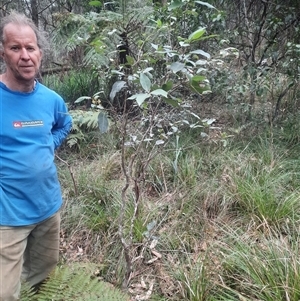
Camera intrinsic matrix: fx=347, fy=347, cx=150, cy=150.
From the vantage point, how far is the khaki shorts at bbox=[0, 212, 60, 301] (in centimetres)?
182

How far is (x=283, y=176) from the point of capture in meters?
3.22

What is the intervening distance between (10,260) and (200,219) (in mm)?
1609

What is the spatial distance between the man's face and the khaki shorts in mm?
816

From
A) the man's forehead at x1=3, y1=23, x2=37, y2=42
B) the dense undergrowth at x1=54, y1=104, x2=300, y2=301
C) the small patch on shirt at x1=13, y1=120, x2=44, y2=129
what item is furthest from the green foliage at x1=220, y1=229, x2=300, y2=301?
the man's forehead at x1=3, y1=23, x2=37, y2=42

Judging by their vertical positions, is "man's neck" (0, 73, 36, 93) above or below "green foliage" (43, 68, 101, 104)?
above

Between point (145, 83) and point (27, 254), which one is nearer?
point (145, 83)

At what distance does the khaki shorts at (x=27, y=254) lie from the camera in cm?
182

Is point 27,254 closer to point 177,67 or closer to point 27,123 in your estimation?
point 27,123

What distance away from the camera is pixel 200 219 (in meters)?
2.95

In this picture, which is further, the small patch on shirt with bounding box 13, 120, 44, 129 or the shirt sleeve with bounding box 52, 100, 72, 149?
the shirt sleeve with bounding box 52, 100, 72, 149

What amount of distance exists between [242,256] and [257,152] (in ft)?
5.94

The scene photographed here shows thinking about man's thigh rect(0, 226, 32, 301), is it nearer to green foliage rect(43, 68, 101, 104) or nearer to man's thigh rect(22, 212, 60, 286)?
man's thigh rect(22, 212, 60, 286)

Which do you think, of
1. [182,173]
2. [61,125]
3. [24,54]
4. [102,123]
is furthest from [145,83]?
[182,173]

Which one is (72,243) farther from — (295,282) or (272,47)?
(272,47)
